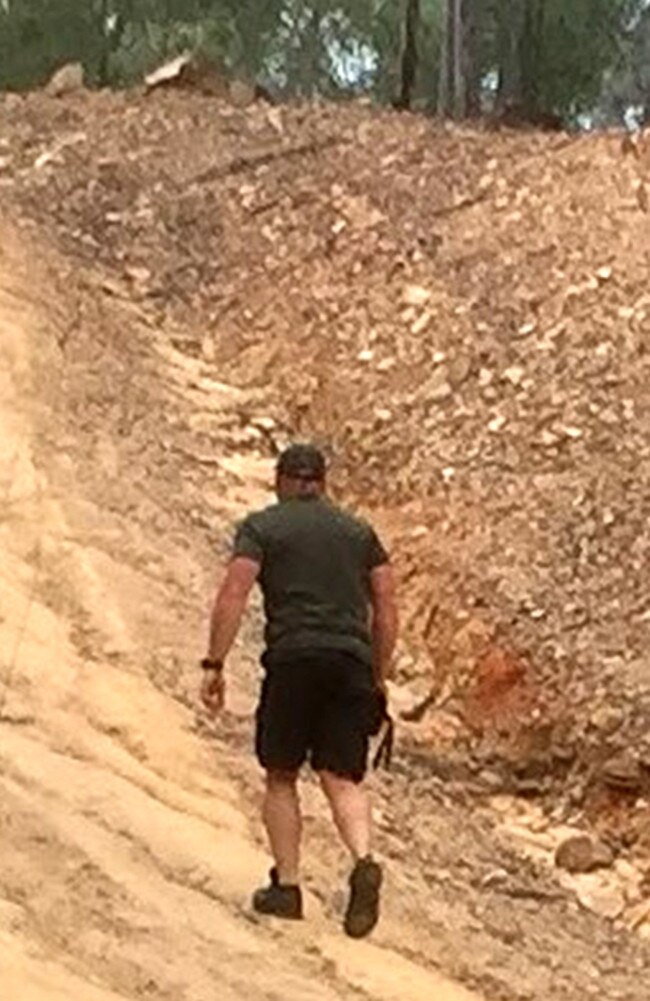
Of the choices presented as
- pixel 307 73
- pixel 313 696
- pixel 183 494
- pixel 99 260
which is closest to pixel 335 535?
pixel 313 696

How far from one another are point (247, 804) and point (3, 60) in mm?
18682

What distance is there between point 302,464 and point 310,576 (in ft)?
1.23

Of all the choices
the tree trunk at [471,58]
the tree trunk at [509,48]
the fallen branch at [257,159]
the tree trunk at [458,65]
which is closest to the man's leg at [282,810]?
the fallen branch at [257,159]

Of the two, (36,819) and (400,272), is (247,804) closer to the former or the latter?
(36,819)

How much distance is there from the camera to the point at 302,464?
8.25 meters

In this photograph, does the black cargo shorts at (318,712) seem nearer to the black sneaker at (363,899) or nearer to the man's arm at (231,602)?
the man's arm at (231,602)

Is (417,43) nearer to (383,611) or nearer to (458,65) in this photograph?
(458,65)

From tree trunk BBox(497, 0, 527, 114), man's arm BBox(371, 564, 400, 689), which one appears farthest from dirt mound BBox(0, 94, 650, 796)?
tree trunk BBox(497, 0, 527, 114)

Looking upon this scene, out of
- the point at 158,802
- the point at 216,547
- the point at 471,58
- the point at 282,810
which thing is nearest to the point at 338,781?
the point at 282,810

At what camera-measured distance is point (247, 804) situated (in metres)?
9.92

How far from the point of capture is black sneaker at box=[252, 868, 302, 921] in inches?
332

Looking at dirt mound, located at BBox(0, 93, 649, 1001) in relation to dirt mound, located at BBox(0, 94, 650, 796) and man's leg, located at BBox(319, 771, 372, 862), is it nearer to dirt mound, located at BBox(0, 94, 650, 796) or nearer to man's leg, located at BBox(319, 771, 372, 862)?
dirt mound, located at BBox(0, 94, 650, 796)

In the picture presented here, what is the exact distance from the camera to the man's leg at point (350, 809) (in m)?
8.16

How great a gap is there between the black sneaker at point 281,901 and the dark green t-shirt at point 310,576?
0.88m
